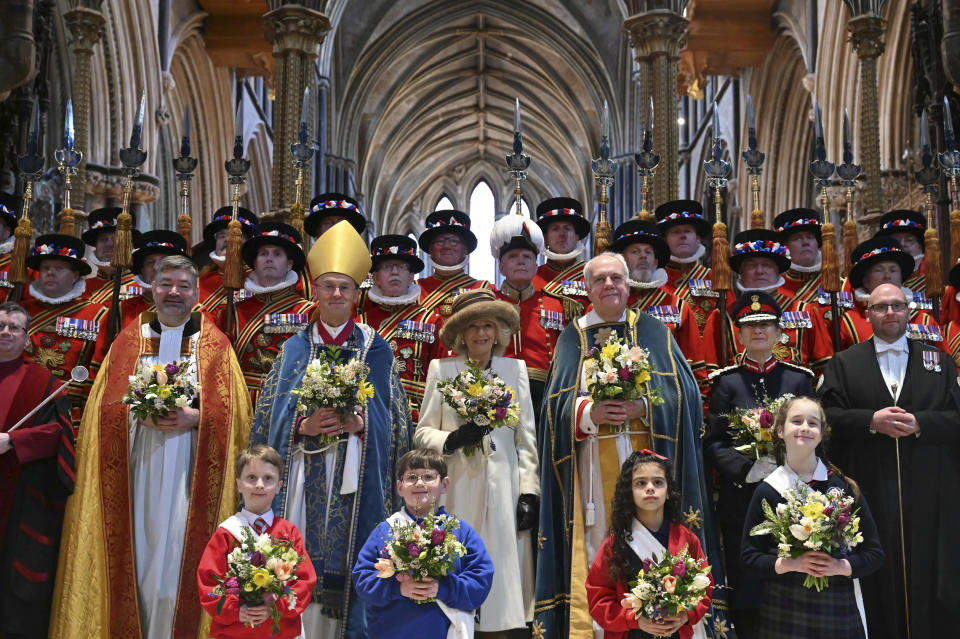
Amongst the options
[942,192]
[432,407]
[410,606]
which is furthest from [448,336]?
[942,192]

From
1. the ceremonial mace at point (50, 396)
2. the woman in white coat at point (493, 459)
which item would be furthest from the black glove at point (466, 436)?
the ceremonial mace at point (50, 396)

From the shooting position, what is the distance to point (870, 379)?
16.9 feet

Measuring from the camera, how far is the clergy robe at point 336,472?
4.68m

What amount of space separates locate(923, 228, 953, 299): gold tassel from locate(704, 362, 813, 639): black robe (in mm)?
1451

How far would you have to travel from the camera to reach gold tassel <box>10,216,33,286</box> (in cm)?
611

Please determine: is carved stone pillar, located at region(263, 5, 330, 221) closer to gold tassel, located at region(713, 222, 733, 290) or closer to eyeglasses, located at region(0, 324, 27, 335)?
gold tassel, located at region(713, 222, 733, 290)

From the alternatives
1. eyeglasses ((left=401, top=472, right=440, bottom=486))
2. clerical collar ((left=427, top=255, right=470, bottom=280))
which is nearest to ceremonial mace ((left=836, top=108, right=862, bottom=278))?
clerical collar ((left=427, top=255, right=470, bottom=280))

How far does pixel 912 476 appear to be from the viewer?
5.06 metres

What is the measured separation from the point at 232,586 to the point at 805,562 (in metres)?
2.05

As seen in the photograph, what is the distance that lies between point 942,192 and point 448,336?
20.1ft

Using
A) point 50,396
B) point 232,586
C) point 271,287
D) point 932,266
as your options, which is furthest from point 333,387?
point 932,266

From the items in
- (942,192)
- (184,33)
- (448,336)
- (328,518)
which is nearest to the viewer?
(328,518)

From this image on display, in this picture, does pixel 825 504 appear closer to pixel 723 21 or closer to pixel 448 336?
pixel 448 336

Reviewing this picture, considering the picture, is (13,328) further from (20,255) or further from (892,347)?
(892,347)
